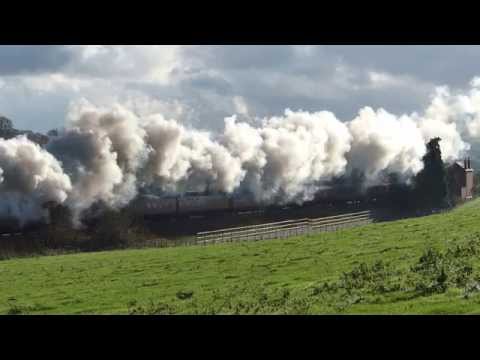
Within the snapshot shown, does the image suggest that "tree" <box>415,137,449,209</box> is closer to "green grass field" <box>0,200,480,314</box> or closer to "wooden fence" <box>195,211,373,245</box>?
"wooden fence" <box>195,211,373,245</box>

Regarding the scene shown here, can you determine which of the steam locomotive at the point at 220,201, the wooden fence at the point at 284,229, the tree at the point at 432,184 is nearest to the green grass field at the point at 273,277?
the wooden fence at the point at 284,229

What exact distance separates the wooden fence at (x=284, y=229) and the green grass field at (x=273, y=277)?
533 centimetres

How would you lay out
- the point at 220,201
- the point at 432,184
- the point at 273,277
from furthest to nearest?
1. the point at 432,184
2. the point at 220,201
3. the point at 273,277

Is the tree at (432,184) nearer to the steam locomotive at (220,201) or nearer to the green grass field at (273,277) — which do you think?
the steam locomotive at (220,201)

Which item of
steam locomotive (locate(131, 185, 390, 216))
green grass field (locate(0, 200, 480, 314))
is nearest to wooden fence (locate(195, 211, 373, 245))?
steam locomotive (locate(131, 185, 390, 216))

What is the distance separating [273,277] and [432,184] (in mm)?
41069

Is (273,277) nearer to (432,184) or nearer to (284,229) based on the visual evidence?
(284,229)

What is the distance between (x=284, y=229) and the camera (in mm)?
51562

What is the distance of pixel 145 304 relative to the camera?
2152 centimetres

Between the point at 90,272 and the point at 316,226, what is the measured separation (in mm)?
25887

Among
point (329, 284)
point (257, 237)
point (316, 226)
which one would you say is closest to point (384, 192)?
point (316, 226)

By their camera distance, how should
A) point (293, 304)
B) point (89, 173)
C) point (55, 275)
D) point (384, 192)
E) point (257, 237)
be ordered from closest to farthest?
point (293, 304) → point (55, 275) → point (89, 173) → point (257, 237) → point (384, 192)

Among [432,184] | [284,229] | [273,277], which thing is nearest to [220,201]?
[284,229]
